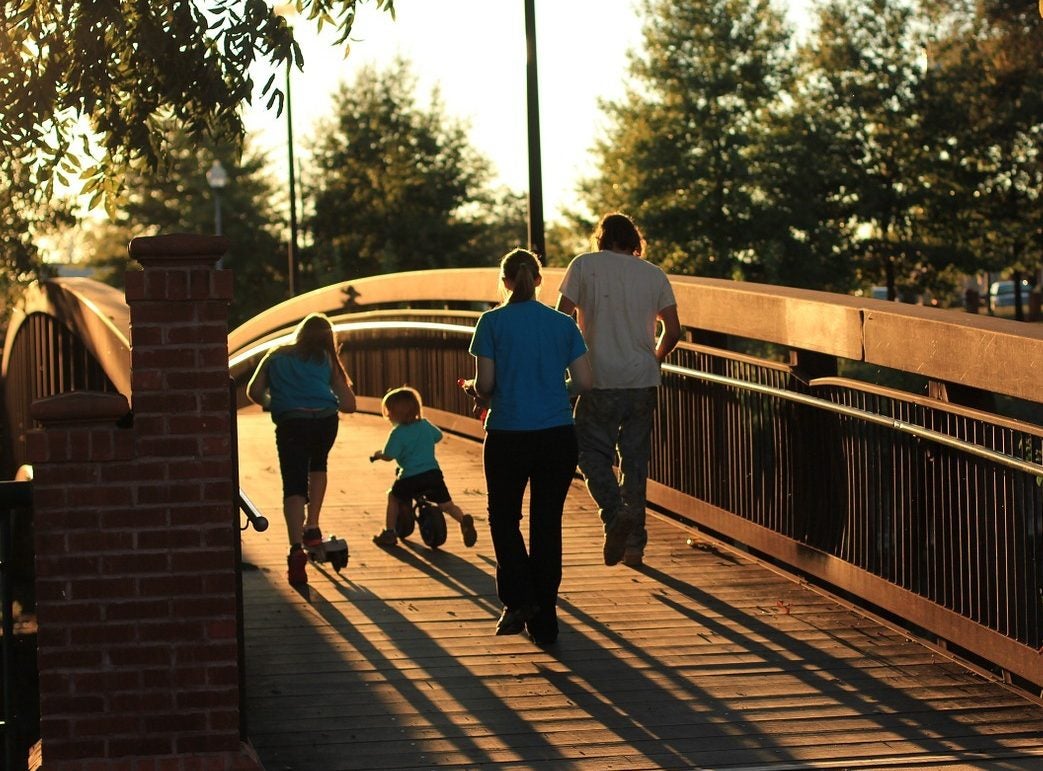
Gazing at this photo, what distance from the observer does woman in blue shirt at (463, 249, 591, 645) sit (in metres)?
7.12

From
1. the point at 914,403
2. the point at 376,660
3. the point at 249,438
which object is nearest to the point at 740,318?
the point at 914,403

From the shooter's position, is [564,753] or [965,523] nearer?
[564,753]

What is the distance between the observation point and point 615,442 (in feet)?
28.2

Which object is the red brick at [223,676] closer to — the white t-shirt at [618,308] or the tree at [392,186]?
the white t-shirt at [618,308]

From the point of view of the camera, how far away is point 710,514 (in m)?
9.50

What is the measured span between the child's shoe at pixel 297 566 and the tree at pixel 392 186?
41.0 meters

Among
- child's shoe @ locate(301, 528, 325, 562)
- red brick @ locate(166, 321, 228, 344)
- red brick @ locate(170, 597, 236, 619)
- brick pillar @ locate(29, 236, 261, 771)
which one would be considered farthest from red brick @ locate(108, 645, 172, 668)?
child's shoe @ locate(301, 528, 325, 562)

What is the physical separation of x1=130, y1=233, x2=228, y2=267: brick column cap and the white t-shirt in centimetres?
325

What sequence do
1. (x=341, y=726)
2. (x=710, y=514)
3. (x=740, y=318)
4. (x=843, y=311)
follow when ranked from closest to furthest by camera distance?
(x=341, y=726), (x=843, y=311), (x=740, y=318), (x=710, y=514)

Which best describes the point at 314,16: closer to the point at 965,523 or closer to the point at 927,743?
the point at 965,523

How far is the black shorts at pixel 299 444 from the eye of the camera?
29.2 feet

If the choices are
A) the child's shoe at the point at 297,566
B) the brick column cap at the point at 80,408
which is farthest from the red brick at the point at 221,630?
the child's shoe at the point at 297,566

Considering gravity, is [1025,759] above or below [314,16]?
below

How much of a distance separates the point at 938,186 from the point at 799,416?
139ft
